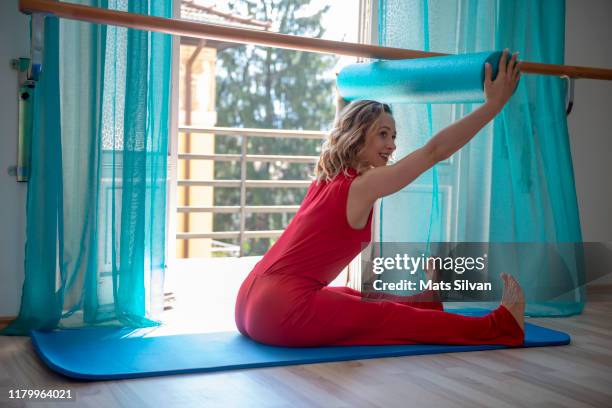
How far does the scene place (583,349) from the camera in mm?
2705

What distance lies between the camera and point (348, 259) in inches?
101

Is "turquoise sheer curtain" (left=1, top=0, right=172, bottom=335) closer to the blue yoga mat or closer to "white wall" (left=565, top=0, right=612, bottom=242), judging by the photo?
the blue yoga mat

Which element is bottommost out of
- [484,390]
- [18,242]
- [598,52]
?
[484,390]

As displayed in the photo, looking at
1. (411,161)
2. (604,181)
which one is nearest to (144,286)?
(411,161)

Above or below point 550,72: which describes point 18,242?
below

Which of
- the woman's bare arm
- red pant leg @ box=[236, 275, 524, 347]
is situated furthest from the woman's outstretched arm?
red pant leg @ box=[236, 275, 524, 347]

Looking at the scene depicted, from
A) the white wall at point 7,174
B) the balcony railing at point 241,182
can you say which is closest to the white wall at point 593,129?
the balcony railing at point 241,182

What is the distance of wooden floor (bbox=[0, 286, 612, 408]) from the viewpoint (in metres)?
1.98

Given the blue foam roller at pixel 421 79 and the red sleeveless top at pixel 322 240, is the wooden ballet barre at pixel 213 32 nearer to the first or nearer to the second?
the blue foam roller at pixel 421 79

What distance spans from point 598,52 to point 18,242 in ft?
11.0

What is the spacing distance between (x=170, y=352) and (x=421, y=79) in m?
1.28

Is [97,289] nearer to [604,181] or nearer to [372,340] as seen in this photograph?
[372,340]

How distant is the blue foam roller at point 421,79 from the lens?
7.82 feet

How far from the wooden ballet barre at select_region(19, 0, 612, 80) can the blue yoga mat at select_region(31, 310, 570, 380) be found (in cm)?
109
